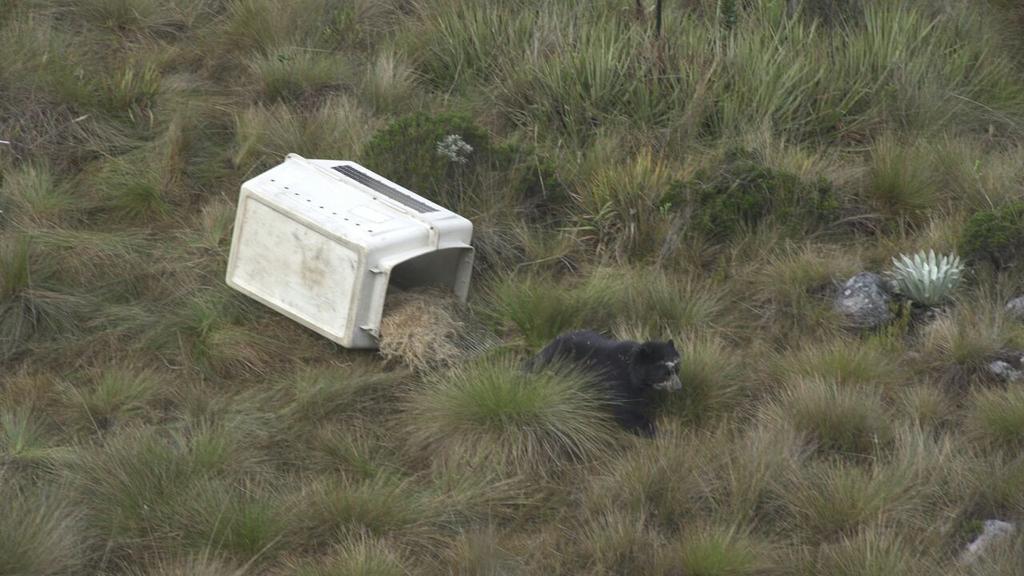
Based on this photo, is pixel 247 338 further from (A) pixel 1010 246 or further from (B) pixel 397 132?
(A) pixel 1010 246

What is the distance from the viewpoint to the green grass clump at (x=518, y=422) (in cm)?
605

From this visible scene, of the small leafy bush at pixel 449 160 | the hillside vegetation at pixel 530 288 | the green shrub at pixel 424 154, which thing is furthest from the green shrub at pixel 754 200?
the green shrub at pixel 424 154

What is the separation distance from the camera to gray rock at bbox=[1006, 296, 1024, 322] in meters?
7.01

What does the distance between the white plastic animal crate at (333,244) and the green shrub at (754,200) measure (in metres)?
1.22

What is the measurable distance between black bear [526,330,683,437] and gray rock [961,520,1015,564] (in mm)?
1352

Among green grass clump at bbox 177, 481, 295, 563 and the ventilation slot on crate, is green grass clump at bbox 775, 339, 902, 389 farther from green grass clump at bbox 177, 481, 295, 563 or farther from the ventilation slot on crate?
green grass clump at bbox 177, 481, 295, 563

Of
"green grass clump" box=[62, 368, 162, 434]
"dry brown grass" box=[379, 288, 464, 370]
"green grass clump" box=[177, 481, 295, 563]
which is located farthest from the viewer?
"dry brown grass" box=[379, 288, 464, 370]

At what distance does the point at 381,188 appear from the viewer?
289 inches

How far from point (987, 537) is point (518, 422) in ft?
A: 5.93

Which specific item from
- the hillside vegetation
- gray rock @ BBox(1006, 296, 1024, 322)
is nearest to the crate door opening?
the hillside vegetation

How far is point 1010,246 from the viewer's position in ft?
23.9

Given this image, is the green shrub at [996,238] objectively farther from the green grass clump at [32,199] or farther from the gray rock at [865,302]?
the green grass clump at [32,199]

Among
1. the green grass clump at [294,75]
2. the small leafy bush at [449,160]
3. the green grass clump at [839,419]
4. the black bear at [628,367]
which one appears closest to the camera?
the green grass clump at [839,419]

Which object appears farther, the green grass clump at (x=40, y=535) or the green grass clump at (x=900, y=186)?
the green grass clump at (x=900, y=186)
